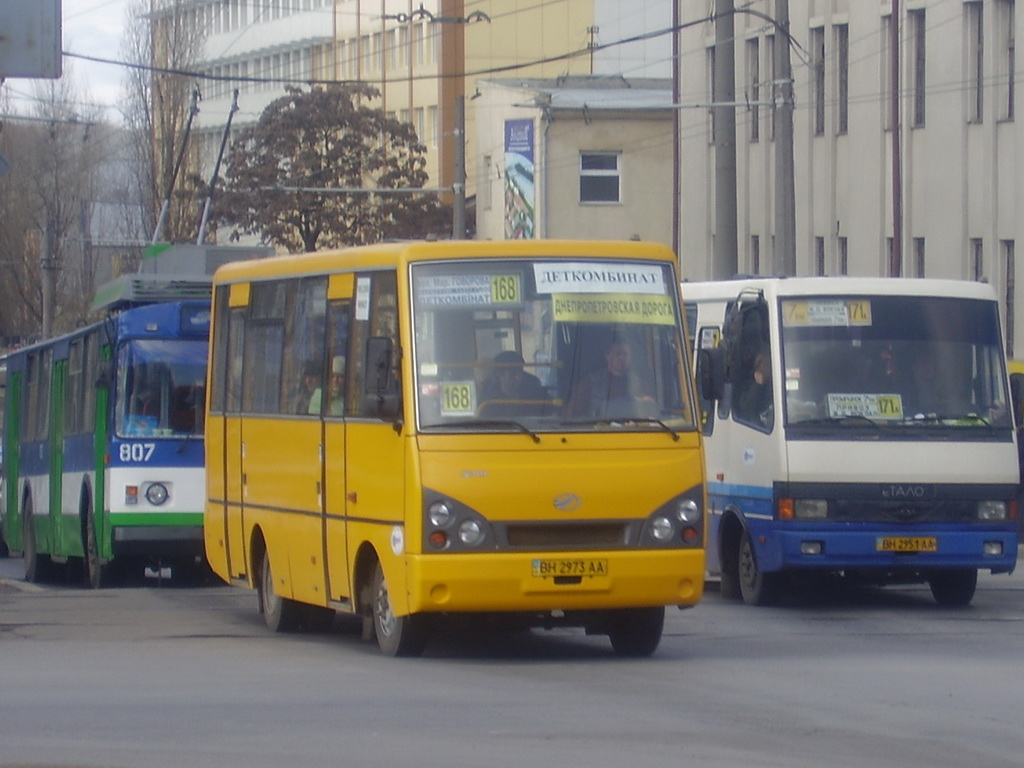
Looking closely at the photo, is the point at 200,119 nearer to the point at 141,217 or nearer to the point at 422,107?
the point at 422,107

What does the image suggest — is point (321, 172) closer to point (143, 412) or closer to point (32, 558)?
point (32, 558)

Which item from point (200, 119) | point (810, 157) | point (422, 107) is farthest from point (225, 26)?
point (810, 157)

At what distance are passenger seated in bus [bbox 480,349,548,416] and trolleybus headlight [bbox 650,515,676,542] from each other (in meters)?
0.95

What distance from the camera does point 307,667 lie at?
12.5 meters

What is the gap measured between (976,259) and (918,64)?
149 inches

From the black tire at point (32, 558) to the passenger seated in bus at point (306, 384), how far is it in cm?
1160

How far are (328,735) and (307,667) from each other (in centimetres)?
286

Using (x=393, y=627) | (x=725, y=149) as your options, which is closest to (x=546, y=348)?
(x=393, y=627)

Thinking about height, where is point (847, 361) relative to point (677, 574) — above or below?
above

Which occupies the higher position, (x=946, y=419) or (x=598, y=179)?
(x=598, y=179)

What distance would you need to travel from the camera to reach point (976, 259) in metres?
35.6

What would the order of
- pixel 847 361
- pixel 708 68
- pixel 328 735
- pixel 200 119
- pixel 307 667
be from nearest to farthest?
pixel 328 735 → pixel 307 667 → pixel 847 361 → pixel 708 68 → pixel 200 119

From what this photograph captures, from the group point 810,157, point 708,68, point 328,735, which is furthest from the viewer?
point 708,68

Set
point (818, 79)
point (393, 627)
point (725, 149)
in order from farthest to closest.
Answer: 1. point (818, 79)
2. point (725, 149)
3. point (393, 627)
